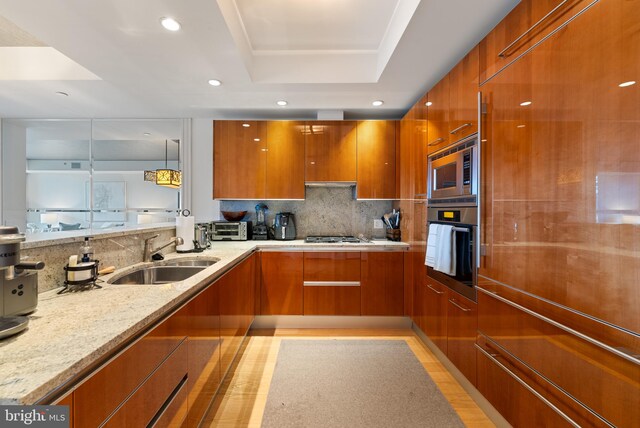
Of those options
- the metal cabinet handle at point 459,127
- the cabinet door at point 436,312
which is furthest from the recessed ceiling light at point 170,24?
the cabinet door at point 436,312

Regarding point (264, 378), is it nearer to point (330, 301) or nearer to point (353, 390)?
→ point (353, 390)

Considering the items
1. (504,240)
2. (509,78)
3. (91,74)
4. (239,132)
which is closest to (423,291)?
(504,240)

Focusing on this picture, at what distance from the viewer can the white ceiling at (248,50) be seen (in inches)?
60.4

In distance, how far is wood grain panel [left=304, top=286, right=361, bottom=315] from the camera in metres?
2.76

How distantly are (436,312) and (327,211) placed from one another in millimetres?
1704

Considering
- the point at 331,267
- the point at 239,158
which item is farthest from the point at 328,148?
the point at 331,267

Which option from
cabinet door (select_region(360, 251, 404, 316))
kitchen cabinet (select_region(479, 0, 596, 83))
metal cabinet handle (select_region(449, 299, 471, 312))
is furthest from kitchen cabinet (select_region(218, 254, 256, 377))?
kitchen cabinet (select_region(479, 0, 596, 83))

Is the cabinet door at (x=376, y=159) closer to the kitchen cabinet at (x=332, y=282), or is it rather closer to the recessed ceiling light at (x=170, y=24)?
the kitchen cabinet at (x=332, y=282)

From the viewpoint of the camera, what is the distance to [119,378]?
2.58 feet

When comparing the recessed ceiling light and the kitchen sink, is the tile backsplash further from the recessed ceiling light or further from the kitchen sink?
the recessed ceiling light

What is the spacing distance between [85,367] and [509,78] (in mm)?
2042

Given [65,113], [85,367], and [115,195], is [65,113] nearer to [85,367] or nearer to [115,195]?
[115,195]

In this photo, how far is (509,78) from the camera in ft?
4.52

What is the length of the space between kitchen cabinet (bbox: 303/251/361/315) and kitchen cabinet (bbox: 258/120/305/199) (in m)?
0.80
